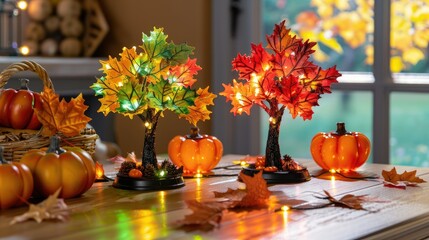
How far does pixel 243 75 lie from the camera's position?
1978 millimetres

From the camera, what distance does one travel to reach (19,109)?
195 cm

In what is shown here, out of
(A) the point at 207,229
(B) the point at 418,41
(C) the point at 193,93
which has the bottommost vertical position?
(A) the point at 207,229

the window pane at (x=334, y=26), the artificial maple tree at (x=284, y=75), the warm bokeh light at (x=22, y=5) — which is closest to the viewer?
the artificial maple tree at (x=284, y=75)

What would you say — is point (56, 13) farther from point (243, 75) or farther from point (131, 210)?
point (131, 210)

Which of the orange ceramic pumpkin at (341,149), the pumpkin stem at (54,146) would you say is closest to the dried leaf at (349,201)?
the orange ceramic pumpkin at (341,149)

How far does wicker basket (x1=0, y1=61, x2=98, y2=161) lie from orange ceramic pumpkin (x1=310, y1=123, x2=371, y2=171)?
598mm

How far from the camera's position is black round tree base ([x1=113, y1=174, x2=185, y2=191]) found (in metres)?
1.87

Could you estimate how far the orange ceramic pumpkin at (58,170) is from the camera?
1.67 meters

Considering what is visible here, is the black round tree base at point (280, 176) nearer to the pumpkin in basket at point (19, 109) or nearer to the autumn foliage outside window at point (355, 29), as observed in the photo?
the pumpkin in basket at point (19, 109)

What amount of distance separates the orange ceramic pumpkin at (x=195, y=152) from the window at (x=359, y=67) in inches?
64.6

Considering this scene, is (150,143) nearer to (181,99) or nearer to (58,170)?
(181,99)

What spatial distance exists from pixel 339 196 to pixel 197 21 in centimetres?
223

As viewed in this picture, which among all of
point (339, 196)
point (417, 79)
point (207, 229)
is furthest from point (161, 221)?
point (417, 79)

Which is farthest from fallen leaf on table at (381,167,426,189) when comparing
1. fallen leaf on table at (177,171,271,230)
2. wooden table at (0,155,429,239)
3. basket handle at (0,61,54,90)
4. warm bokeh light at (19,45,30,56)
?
warm bokeh light at (19,45,30,56)
